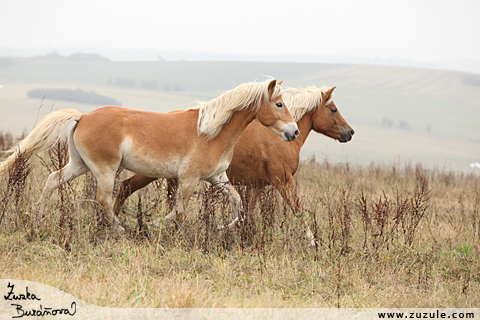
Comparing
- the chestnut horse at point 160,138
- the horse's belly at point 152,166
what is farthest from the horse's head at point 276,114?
the horse's belly at point 152,166

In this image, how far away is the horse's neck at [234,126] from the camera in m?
4.67

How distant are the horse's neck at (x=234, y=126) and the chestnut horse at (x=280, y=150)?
616mm

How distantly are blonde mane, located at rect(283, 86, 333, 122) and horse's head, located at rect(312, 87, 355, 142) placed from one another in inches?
2.2

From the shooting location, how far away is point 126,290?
332 centimetres

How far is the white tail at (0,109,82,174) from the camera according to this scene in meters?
4.44

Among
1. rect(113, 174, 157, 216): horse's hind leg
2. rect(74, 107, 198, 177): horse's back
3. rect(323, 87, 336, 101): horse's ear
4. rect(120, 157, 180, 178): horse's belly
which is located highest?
rect(323, 87, 336, 101): horse's ear

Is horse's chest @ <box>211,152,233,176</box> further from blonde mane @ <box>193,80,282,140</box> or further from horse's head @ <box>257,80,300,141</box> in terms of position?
horse's head @ <box>257,80,300,141</box>

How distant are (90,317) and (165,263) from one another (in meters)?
1.11

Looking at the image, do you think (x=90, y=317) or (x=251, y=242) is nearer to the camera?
(x=90, y=317)

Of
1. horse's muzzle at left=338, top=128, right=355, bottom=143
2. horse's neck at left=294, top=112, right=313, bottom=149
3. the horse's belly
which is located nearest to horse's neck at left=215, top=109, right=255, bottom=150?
the horse's belly

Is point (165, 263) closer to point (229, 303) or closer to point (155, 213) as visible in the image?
point (229, 303)

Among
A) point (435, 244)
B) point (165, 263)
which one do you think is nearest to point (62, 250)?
point (165, 263)

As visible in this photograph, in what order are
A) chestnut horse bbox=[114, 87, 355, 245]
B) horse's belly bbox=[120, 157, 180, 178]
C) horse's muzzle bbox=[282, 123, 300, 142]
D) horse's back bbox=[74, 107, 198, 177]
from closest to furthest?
horse's back bbox=[74, 107, 198, 177], horse's belly bbox=[120, 157, 180, 178], horse's muzzle bbox=[282, 123, 300, 142], chestnut horse bbox=[114, 87, 355, 245]
